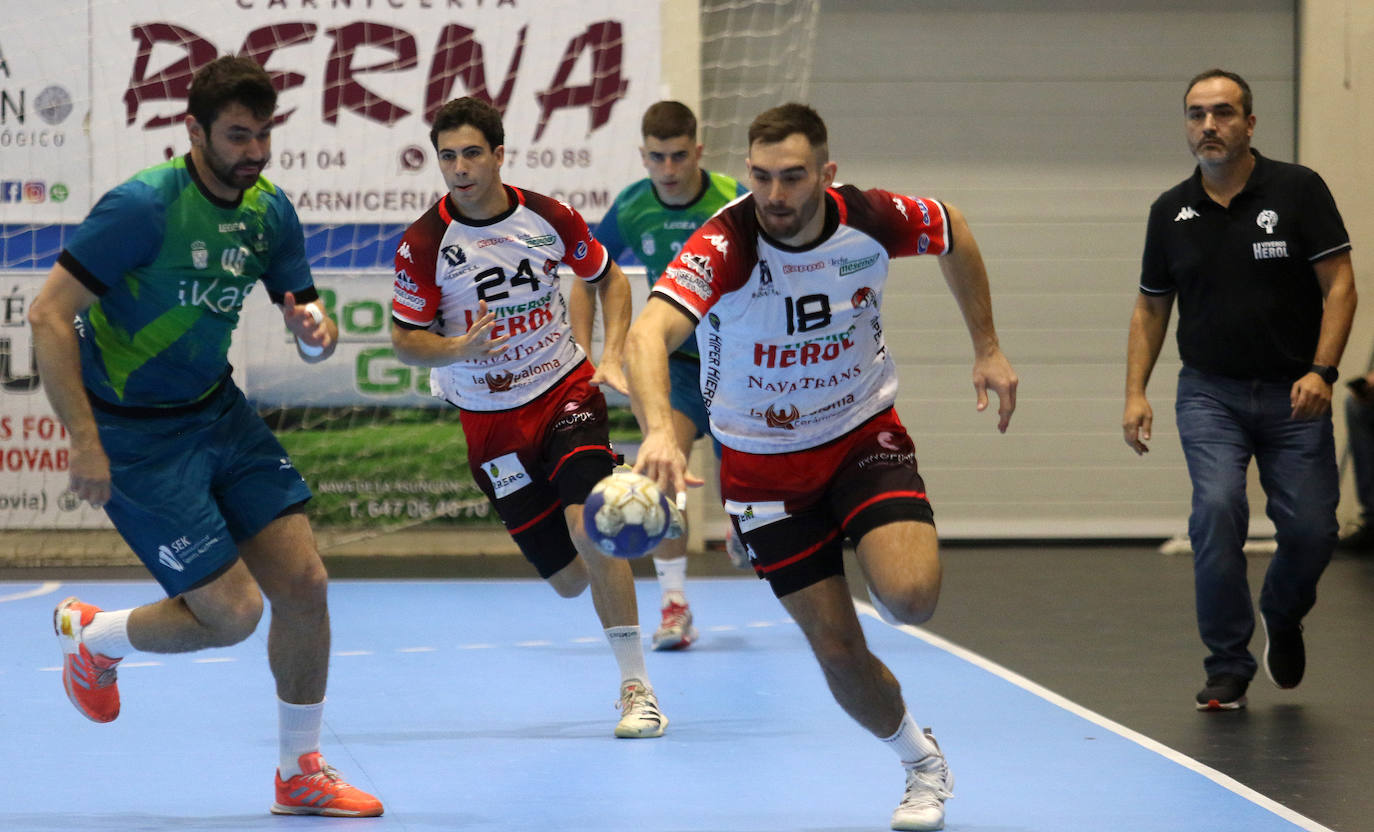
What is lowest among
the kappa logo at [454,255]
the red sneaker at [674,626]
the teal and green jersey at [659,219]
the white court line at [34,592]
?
the white court line at [34,592]

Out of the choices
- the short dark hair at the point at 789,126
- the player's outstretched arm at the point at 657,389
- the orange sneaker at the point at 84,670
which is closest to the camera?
the player's outstretched arm at the point at 657,389

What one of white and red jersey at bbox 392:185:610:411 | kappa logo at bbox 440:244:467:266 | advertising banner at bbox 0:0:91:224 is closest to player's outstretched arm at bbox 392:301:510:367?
white and red jersey at bbox 392:185:610:411

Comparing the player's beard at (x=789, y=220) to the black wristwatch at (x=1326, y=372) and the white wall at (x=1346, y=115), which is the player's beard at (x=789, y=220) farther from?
the white wall at (x=1346, y=115)

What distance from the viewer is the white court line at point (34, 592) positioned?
9375mm

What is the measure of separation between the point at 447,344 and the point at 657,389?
2.07 m

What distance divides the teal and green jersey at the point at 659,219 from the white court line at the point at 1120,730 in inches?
74.2

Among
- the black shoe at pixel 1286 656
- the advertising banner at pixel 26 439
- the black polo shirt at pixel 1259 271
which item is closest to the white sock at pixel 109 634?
the black polo shirt at pixel 1259 271

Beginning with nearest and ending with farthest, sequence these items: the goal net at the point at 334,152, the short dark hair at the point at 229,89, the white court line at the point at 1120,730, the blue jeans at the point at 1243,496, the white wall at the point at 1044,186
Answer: the short dark hair at the point at 229,89
the white court line at the point at 1120,730
the blue jeans at the point at 1243,496
the goal net at the point at 334,152
the white wall at the point at 1044,186

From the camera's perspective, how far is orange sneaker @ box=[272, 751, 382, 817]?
4.66 meters

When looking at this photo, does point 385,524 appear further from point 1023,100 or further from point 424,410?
point 1023,100

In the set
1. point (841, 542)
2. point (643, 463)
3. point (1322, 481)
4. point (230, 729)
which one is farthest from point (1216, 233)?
point (230, 729)

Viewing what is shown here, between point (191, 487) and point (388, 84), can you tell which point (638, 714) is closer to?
point (191, 487)

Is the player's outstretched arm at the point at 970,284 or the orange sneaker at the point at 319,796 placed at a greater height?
the player's outstretched arm at the point at 970,284

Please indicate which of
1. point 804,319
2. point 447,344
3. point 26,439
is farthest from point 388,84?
point 804,319
